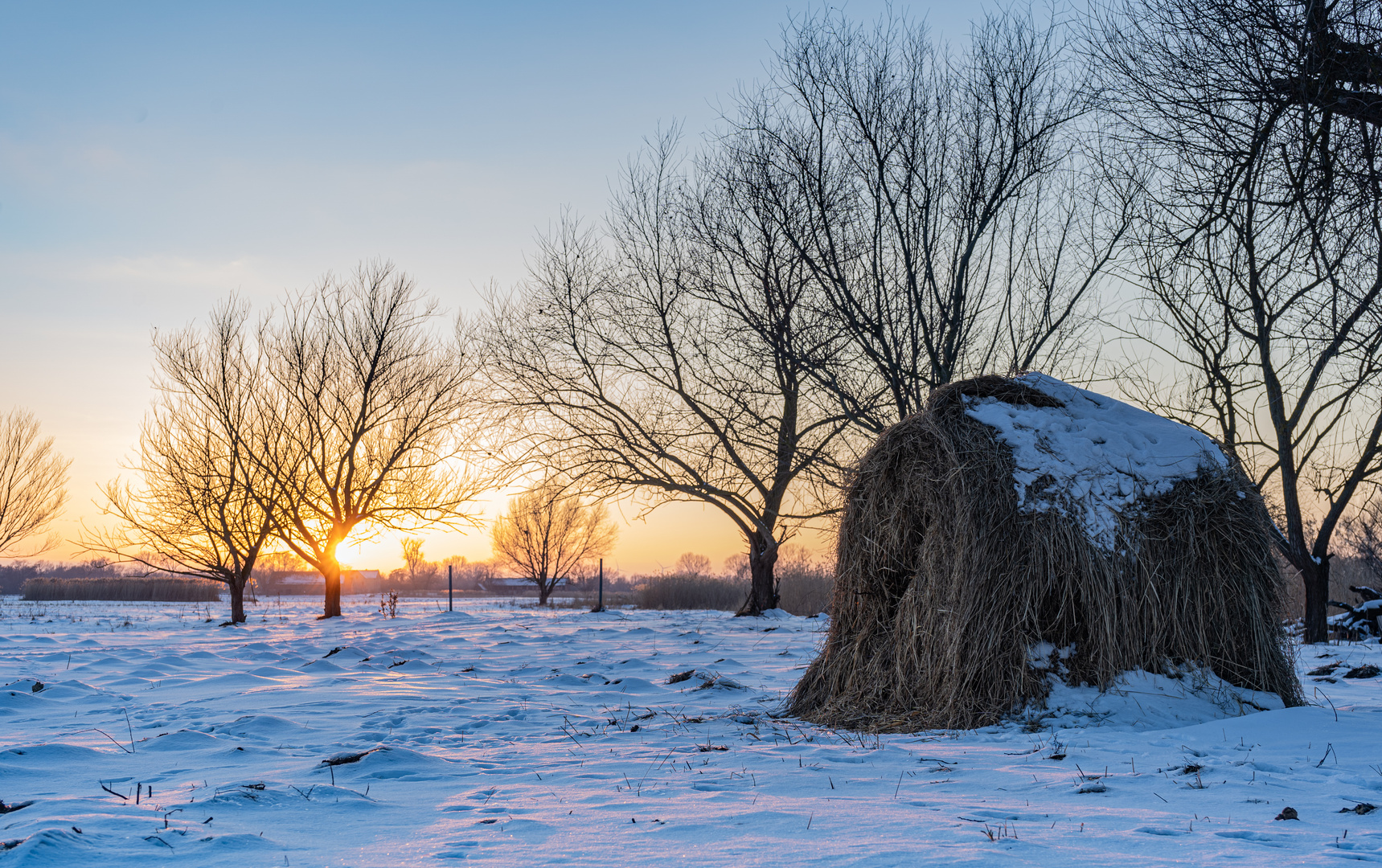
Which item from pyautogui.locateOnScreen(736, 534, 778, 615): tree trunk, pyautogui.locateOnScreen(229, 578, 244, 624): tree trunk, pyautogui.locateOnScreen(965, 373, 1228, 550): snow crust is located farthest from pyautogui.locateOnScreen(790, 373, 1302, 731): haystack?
pyautogui.locateOnScreen(229, 578, 244, 624): tree trunk

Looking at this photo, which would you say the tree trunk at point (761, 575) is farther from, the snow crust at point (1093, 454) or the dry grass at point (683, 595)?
the snow crust at point (1093, 454)

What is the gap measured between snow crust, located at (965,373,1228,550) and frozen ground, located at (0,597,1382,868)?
1108 millimetres


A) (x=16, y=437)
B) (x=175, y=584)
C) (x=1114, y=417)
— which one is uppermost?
(x=16, y=437)

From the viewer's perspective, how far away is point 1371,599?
11.9 m

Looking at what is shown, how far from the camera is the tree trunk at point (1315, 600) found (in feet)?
35.3

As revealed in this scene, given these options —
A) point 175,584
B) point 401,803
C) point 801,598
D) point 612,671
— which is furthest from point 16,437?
point 401,803

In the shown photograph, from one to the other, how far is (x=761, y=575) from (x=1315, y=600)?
10.00m

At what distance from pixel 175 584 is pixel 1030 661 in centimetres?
4458

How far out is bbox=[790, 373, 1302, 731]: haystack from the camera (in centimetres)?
500

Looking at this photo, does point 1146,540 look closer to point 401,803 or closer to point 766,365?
point 401,803

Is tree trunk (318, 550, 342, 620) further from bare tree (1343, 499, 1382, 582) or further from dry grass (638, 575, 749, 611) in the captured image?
bare tree (1343, 499, 1382, 582)

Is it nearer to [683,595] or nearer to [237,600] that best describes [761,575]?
[237,600]

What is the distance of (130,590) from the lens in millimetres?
41062

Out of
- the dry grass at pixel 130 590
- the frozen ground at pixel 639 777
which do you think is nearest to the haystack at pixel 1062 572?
the frozen ground at pixel 639 777
